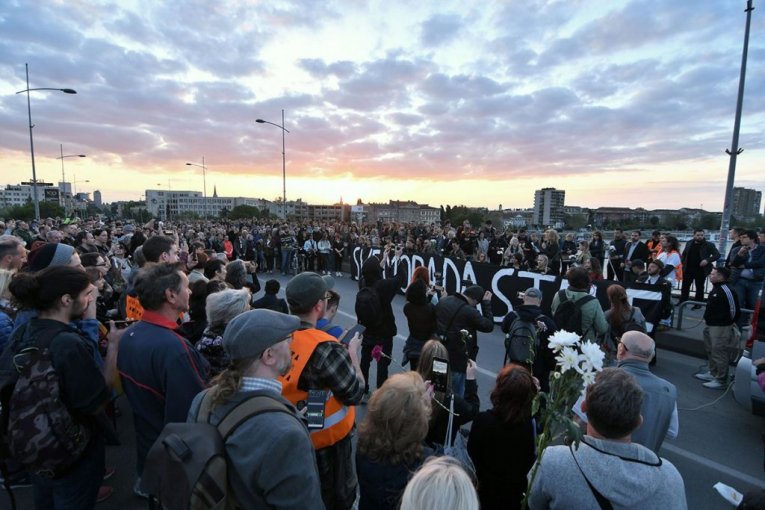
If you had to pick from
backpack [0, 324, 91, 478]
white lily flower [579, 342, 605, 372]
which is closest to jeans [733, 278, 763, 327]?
white lily flower [579, 342, 605, 372]

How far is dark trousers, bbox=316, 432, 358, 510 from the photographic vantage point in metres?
2.58

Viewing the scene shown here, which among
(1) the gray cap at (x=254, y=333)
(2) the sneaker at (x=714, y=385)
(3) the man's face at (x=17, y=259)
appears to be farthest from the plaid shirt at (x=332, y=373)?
(2) the sneaker at (x=714, y=385)

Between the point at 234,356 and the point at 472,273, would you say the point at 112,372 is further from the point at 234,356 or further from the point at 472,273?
the point at 472,273

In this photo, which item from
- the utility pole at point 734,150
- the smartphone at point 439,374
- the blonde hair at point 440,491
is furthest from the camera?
the utility pole at point 734,150

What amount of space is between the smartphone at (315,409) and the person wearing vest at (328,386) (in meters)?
0.06

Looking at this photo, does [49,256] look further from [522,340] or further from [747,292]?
[747,292]

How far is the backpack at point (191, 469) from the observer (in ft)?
4.59

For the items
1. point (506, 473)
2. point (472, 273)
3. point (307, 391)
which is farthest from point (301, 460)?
point (472, 273)

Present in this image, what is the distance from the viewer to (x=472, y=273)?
1020 cm

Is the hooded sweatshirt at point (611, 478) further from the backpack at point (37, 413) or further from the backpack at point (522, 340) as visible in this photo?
the backpack at point (37, 413)

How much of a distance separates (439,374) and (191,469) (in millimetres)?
2077

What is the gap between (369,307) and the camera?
525 centimetres

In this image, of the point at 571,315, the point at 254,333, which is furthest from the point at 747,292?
the point at 254,333

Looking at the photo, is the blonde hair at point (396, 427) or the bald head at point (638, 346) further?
the bald head at point (638, 346)
